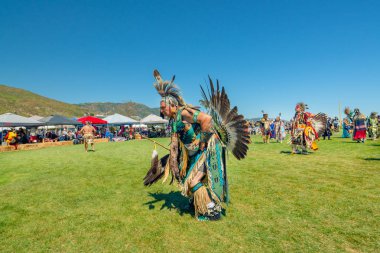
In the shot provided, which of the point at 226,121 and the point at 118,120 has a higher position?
the point at 118,120

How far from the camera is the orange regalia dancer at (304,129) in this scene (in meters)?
11.7

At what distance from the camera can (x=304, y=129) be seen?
11.8m

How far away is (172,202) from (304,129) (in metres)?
8.87

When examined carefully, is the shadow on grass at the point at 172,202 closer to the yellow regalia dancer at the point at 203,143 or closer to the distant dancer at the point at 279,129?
the yellow regalia dancer at the point at 203,143

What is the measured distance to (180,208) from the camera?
4.71 m

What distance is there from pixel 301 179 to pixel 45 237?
5.81 metres

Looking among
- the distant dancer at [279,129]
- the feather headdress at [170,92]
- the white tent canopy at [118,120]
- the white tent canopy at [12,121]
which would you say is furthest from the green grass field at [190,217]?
the white tent canopy at [118,120]

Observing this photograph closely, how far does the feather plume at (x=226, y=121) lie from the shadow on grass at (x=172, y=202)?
1427mm

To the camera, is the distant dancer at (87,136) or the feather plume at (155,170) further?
the distant dancer at (87,136)

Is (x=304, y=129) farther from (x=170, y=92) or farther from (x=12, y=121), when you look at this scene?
(x=12, y=121)

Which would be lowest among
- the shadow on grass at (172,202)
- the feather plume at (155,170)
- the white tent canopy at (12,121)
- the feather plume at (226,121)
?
the shadow on grass at (172,202)

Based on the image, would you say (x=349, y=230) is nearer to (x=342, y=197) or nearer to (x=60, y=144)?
(x=342, y=197)

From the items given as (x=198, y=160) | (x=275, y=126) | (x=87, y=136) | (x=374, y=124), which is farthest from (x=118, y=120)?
(x=198, y=160)

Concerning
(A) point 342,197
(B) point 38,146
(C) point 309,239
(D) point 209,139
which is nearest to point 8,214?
(D) point 209,139
